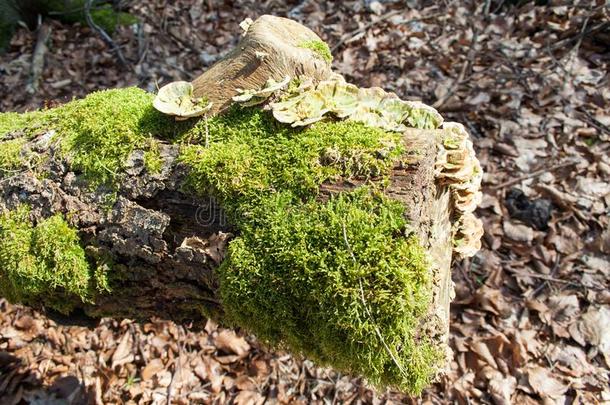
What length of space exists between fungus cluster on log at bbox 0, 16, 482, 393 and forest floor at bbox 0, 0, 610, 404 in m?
1.08

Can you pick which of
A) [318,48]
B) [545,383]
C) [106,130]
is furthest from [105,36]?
[545,383]

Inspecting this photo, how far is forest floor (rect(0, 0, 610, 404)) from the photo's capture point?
369 cm

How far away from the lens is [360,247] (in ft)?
5.28

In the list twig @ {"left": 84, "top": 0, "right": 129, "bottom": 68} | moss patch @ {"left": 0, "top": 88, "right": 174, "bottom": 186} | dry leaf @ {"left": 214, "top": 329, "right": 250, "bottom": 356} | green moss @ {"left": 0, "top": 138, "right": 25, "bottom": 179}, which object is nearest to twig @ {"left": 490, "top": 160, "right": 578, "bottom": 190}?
dry leaf @ {"left": 214, "top": 329, "right": 250, "bottom": 356}

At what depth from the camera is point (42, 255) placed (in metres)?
2.02

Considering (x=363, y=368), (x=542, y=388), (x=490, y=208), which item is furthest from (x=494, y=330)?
(x=363, y=368)

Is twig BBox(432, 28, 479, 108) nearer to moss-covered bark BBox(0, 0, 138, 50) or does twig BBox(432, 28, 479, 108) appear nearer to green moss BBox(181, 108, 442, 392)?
green moss BBox(181, 108, 442, 392)

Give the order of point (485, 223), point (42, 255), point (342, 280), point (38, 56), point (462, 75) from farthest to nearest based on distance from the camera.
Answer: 1. point (38, 56)
2. point (462, 75)
3. point (485, 223)
4. point (42, 255)
5. point (342, 280)

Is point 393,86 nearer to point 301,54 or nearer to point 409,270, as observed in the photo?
point 301,54

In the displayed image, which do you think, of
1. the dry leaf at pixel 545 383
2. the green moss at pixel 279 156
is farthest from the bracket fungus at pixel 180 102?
the dry leaf at pixel 545 383

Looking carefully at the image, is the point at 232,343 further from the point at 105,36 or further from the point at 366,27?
the point at 105,36

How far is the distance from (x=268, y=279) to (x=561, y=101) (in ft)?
16.1

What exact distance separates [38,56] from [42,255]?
5.90 metres

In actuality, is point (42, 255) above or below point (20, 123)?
below
